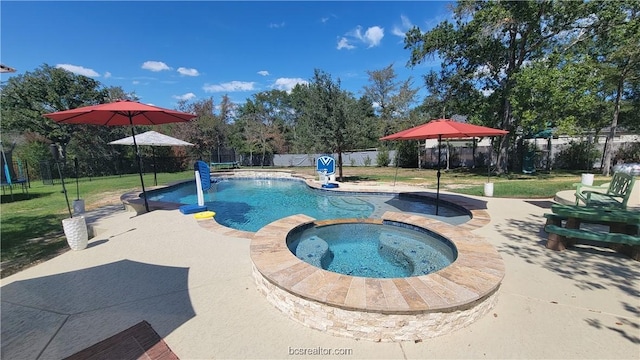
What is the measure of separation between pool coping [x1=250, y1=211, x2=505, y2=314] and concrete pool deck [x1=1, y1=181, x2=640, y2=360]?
1.05ft

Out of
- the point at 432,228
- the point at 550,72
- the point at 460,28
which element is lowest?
the point at 432,228

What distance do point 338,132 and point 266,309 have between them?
392 inches

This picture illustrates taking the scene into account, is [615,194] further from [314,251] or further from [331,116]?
[331,116]

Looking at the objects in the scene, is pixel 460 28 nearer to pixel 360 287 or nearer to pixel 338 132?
pixel 338 132

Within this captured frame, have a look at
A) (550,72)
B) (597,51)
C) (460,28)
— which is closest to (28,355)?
(550,72)

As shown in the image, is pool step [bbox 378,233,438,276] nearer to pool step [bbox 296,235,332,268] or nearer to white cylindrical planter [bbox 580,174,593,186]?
pool step [bbox 296,235,332,268]

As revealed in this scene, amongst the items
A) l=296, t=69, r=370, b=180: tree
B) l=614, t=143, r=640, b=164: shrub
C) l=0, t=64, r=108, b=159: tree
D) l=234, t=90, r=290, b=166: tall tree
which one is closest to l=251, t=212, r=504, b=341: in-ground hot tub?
l=296, t=69, r=370, b=180: tree

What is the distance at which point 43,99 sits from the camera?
19766mm

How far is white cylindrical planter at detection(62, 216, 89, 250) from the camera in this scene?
4223 millimetres

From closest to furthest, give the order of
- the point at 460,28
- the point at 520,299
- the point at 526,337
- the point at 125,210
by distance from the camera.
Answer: the point at 526,337 < the point at 520,299 < the point at 125,210 < the point at 460,28

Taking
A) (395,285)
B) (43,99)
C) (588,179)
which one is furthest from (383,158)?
(43,99)

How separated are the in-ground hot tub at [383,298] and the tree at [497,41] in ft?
45.8

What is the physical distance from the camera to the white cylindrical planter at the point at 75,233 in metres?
4.22

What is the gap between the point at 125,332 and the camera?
2342mm
